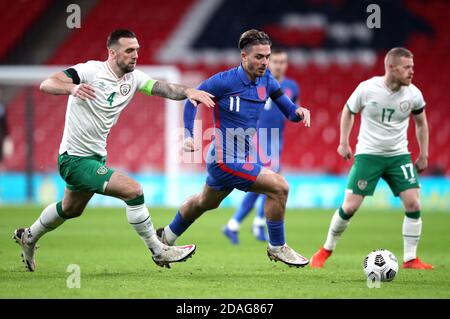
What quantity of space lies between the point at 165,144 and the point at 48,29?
6017 millimetres

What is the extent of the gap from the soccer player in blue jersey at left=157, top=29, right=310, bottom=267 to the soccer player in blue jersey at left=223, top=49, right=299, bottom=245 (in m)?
3.22

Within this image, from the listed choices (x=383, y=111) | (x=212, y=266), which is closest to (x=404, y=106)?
(x=383, y=111)

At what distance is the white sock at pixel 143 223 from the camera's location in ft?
23.7

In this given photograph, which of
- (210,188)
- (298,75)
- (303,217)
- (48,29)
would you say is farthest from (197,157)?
(210,188)

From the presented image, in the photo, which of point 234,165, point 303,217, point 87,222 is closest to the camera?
point 234,165

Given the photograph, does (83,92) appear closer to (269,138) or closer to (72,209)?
(72,209)

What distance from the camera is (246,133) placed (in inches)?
302

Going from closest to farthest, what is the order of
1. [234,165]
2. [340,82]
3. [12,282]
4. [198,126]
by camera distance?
[12,282]
[234,165]
[198,126]
[340,82]

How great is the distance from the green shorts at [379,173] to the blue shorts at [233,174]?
133 centimetres

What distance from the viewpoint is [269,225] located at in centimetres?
756

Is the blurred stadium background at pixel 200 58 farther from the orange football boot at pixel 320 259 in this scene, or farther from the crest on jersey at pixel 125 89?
the crest on jersey at pixel 125 89

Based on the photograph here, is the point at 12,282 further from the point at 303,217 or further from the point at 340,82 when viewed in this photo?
the point at 340,82

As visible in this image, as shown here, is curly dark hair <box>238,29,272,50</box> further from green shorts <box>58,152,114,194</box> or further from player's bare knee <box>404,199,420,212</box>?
player's bare knee <box>404,199,420,212</box>

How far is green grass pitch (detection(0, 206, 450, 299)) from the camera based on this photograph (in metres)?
6.44
